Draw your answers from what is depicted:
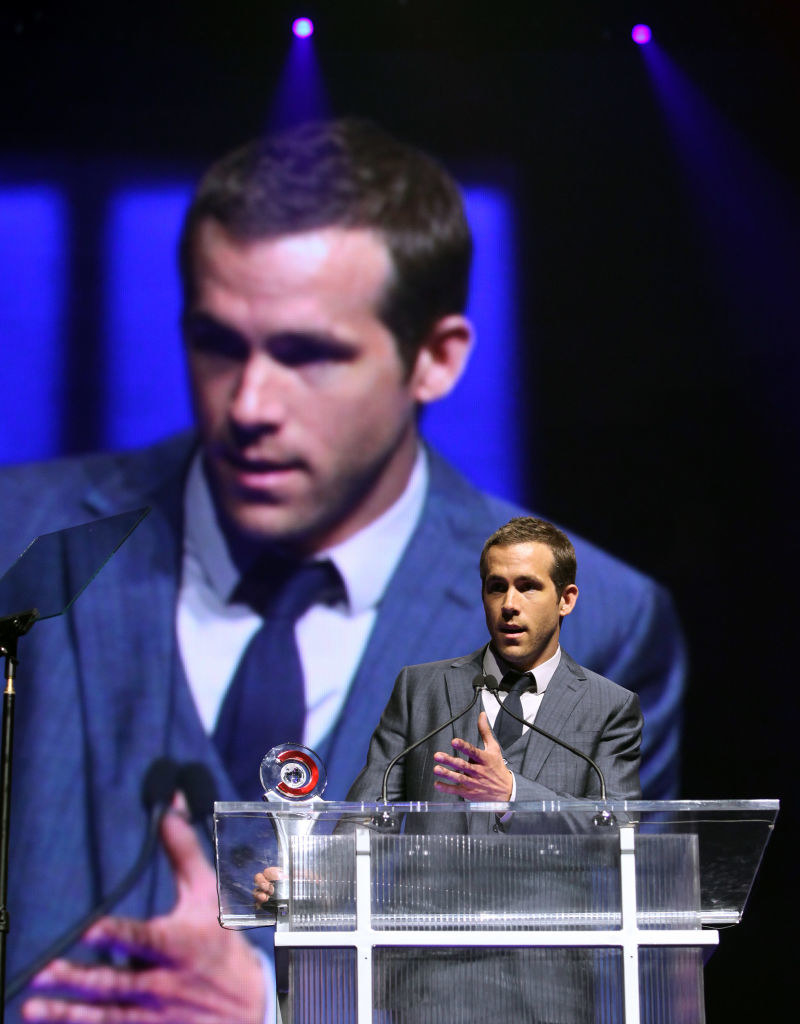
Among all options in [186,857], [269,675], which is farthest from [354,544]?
[186,857]

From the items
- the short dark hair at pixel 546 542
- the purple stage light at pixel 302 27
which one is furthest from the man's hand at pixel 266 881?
the purple stage light at pixel 302 27

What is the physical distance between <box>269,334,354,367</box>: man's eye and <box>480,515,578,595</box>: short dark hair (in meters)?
2.38

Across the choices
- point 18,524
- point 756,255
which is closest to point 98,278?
point 18,524

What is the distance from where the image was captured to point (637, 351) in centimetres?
491

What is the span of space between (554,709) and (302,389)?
256 centimetres

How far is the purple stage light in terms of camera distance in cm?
508

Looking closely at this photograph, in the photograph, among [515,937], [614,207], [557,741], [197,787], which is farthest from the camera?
[614,207]

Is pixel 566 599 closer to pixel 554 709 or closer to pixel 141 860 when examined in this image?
pixel 554 709

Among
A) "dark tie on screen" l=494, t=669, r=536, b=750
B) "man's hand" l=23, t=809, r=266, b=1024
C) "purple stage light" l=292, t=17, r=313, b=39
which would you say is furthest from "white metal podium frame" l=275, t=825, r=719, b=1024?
"purple stage light" l=292, t=17, r=313, b=39

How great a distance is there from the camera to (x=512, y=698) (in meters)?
2.37

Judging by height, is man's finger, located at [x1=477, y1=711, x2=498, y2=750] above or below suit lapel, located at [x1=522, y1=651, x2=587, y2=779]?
below

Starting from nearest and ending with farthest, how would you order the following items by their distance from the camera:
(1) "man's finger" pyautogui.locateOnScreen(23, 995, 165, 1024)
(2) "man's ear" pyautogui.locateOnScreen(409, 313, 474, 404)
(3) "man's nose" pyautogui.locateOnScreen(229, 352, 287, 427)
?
(1) "man's finger" pyautogui.locateOnScreen(23, 995, 165, 1024), (3) "man's nose" pyautogui.locateOnScreen(229, 352, 287, 427), (2) "man's ear" pyautogui.locateOnScreen(409, 313, 474, 404)

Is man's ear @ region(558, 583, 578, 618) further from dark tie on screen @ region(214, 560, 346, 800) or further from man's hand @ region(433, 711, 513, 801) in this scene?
dark tie on screen @ region(214, 560, 346, 800)

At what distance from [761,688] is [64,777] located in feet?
8.16
